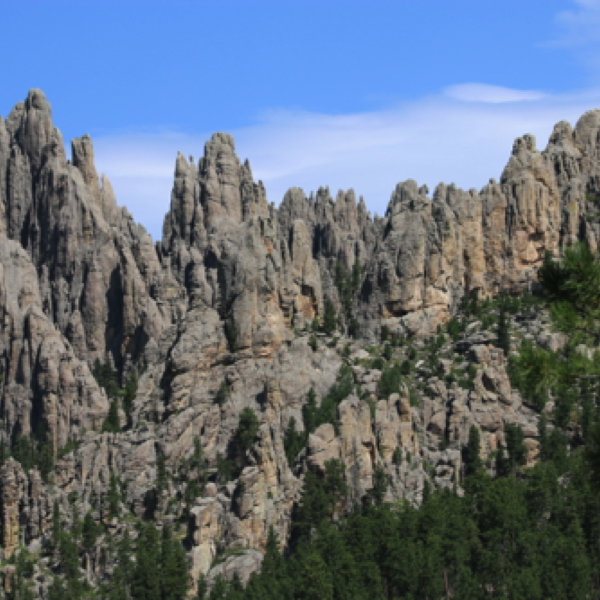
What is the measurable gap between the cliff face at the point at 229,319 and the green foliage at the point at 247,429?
1252 mm

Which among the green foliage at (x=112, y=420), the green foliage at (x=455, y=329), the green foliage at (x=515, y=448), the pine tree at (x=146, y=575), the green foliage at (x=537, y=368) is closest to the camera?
the green foliage at (x=537, y=368)

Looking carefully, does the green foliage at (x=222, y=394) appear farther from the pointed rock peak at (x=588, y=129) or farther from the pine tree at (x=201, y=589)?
the pointed rock peak at (x=588, y=129)

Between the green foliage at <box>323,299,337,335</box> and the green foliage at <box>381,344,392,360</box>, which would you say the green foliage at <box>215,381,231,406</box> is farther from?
the green foliage at <box>381,344,392,360</box>

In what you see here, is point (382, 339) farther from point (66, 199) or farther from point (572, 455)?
point (66, 199)

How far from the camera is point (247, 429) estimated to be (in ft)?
412

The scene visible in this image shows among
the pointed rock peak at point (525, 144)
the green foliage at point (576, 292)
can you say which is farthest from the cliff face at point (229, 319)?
the green foliage at point (576, 292)

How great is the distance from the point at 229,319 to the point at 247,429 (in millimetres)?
19205

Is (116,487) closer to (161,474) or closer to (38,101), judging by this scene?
(161,474)

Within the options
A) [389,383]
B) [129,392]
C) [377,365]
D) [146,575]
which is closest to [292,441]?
[389,383]

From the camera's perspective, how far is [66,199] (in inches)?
6860

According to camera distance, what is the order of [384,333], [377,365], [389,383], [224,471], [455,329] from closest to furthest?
[224,471], [389,383], [377,365], [455,329], [384,333]

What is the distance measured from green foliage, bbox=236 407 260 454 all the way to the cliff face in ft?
4.11

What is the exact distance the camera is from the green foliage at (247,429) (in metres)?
124

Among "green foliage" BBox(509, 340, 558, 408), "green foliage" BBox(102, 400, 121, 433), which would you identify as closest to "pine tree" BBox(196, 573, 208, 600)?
"green foliage" BBox(102, 400, 121, 433)
